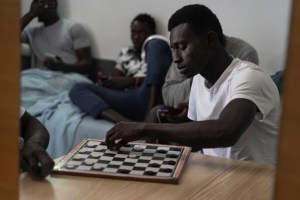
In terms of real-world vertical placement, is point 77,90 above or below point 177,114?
below

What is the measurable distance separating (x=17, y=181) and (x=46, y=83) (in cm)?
237

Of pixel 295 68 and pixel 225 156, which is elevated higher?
pixel 295 68

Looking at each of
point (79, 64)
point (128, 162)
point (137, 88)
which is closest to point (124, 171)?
point (128, 162)

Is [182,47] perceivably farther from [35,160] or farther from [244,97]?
[35,160]

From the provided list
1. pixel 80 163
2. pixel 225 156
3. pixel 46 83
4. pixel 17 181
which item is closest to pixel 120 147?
pixel 80 163

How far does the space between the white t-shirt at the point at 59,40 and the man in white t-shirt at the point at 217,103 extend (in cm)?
159

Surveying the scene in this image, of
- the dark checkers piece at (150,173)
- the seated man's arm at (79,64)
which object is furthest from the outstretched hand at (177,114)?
the seated man's arm at (79,64)

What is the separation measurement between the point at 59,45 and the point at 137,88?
33.9 inches

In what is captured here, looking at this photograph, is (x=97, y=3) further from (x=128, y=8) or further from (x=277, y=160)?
(x=277, y=160)

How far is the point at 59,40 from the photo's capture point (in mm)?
3070

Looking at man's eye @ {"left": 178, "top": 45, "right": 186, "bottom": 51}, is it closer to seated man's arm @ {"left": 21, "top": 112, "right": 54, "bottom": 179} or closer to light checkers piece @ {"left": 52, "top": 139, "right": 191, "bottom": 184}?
light checkers piece @ {"left": 52, "top": 139, "right": 191, "bottom": 184}

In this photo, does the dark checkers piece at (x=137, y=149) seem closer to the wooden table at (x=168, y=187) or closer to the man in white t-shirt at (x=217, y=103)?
the man in white t-shirt at (x=217, y=103)

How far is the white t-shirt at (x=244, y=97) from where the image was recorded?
4.39ft

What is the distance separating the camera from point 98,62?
291cm
